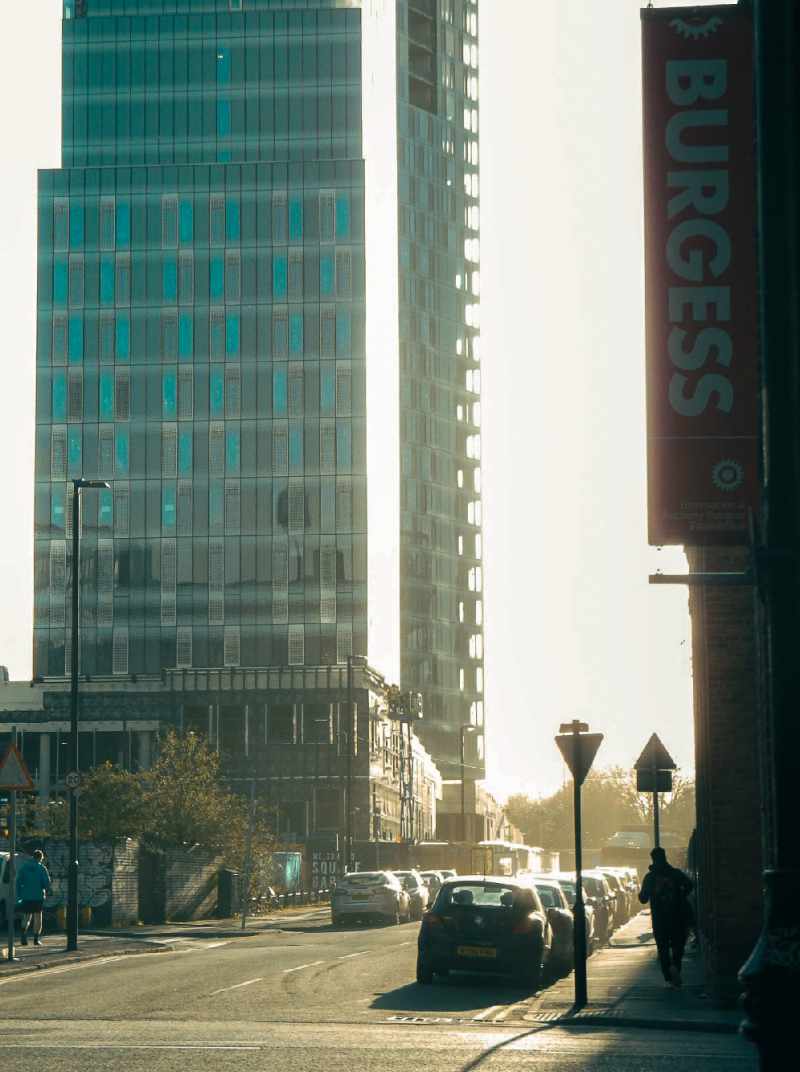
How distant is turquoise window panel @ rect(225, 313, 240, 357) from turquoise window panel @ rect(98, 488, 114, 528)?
12.1 m

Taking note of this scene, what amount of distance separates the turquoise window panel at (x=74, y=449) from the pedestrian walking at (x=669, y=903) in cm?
9128

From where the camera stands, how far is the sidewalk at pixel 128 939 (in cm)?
2634

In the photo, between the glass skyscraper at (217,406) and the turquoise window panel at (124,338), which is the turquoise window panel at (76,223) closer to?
the glass skyscraper at (217,406)

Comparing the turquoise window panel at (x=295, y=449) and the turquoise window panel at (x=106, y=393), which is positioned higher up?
the turquoise window panel at (x=106, y=393)

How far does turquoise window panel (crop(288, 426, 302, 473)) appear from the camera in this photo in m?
109

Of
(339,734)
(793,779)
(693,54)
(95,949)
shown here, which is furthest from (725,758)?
(339,734)

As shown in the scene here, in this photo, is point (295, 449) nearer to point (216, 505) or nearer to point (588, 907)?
point (216, 505)

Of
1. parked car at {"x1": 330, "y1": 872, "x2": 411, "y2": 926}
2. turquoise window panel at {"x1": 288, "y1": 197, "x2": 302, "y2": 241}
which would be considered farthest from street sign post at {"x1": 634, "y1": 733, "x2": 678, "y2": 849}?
turquoise window panel at {"x1": 288, "y1": 197, "x2": 302, "y2": 241}

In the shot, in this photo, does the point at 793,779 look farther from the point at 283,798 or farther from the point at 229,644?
the point at 229,644

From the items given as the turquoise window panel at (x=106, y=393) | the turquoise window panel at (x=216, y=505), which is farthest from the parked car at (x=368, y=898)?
the turquoise window panel at (x=106, y=393)

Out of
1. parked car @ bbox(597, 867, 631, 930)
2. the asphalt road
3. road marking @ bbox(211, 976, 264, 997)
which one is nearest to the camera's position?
the asphalt road

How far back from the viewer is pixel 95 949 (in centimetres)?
2992

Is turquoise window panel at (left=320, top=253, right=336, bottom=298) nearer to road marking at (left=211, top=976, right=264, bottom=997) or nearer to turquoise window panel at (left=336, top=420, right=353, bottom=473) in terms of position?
turquoise window panel at (left=336, top=420, right=353, bottom=473)

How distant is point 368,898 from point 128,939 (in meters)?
11.8
